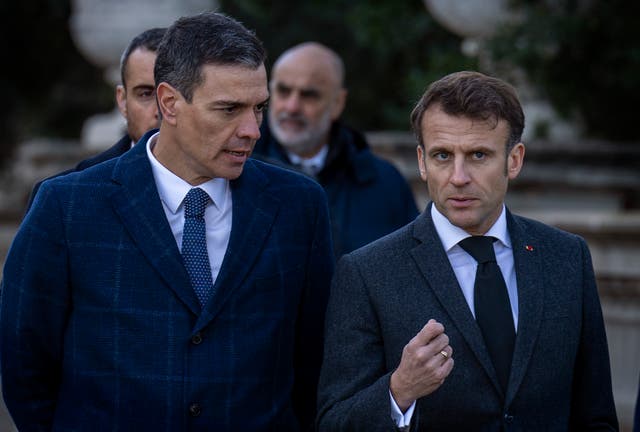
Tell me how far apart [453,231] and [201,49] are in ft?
2.96

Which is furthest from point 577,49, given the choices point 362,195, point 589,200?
point 362,195

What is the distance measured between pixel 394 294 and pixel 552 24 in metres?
5.19

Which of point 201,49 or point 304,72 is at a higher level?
point 304,72

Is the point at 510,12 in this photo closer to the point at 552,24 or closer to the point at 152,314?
the point at 552,24

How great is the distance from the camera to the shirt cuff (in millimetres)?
3443

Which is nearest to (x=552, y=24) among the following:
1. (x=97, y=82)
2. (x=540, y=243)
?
(x=540, y=243)

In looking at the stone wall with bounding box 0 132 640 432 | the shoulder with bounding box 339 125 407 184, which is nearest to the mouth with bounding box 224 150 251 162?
the shoulder with bounding box 339 125 407 184

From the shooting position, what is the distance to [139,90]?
4.64 meters

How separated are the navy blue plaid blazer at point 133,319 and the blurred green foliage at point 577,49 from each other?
498 centimetres

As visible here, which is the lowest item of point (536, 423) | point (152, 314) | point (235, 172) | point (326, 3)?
point (536, 423)

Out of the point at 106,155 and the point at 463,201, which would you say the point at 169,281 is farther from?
the point at 106,155

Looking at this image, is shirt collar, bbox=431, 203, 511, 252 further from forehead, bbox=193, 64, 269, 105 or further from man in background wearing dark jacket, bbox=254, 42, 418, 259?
man in background wearing dark jacket, bbox=254, 42, 418, 259

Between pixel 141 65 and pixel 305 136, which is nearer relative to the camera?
pixel 141 65

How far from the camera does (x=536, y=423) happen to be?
357 cm
